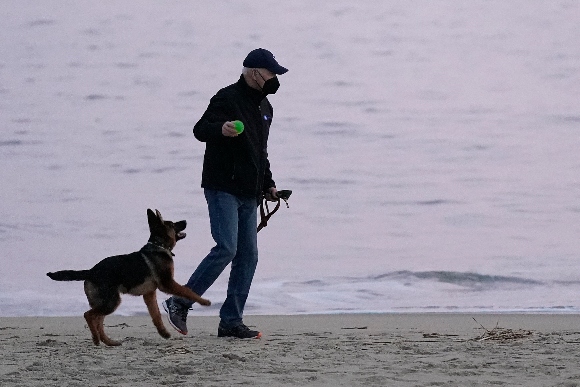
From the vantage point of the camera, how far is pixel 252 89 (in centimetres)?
602

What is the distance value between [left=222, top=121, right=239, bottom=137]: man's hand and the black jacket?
0.49 ft

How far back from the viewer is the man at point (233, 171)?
19.2 feet

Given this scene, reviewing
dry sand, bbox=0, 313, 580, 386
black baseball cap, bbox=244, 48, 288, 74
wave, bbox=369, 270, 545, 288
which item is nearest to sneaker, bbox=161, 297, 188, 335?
dry sand, bbox=0, 313, 580, 386

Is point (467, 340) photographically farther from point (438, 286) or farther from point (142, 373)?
point (438, 286)

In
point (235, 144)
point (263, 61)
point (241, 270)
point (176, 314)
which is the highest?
point (263, 61)

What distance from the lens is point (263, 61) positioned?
5.91 m

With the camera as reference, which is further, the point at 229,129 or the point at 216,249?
the point at 216,249

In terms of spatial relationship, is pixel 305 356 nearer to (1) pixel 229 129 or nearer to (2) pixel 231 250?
(2) pixel 231 250

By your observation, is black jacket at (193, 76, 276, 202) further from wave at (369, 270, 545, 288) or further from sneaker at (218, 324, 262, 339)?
wave at (369, 270, 545, 288)

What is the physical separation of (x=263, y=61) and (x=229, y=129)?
58 cm

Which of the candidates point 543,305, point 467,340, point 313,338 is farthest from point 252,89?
point 543,305

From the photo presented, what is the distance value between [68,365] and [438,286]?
6.97 meters

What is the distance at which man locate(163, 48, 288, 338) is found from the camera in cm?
584

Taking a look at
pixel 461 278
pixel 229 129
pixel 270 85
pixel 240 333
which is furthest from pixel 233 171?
pixel 461 278
